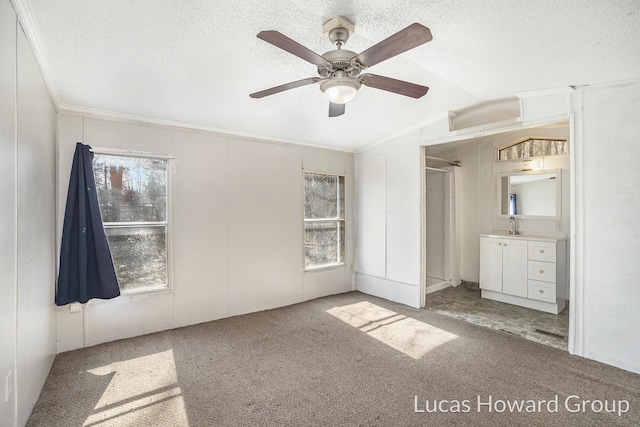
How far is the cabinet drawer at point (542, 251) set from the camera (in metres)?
3.86

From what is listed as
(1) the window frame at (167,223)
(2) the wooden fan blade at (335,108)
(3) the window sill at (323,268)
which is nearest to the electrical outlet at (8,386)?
(1) the window frame at (167,223)

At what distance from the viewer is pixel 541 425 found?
1871 millimetres

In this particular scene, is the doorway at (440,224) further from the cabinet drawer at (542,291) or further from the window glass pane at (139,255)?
the window glass pane at (139,255)

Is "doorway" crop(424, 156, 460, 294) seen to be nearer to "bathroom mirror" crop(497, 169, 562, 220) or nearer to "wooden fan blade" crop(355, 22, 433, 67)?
"bathroom mirror" crop(497, 169, 562, 220)

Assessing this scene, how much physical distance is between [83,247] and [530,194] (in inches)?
226

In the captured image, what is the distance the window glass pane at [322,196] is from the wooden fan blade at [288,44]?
2.71m

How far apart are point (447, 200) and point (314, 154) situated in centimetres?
251

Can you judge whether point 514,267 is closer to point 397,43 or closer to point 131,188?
point 397,43

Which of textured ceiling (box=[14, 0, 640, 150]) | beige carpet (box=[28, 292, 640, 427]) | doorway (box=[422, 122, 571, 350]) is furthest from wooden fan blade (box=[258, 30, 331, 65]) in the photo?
doorway (box=[422, 122, 571, 350])

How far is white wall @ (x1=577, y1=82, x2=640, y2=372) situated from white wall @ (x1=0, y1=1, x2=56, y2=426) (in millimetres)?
4081

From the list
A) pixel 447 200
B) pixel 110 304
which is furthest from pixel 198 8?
pixel 447 200

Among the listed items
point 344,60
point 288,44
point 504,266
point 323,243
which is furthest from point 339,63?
point 504,266

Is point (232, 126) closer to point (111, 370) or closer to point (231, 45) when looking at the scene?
point (231, 45)

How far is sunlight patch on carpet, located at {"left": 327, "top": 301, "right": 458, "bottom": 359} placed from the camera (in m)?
2.95
